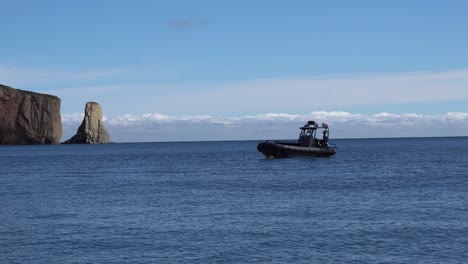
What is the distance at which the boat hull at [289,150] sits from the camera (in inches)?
3551

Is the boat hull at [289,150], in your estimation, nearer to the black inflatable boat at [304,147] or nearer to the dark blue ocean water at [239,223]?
the black inflatable boat at [304,147]

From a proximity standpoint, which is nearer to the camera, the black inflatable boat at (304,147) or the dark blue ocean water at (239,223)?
the dark blue ocean water at (239,223)

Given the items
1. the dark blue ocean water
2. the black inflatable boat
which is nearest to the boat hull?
the black inflatable boat

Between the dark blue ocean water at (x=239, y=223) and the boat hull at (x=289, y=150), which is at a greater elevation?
the boat hull at (x=289, y=150)

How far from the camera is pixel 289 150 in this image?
89875 mm

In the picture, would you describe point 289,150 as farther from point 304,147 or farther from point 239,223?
point 239,223

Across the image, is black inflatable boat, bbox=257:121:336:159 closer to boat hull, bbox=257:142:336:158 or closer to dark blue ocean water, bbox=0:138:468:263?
boat hull, bbox=257:142:336:158

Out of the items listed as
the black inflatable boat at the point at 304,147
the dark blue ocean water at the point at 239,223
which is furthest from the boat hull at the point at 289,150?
the dark blue ocean water at the point at 239,223

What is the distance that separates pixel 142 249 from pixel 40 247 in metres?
4.56

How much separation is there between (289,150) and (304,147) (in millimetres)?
2672

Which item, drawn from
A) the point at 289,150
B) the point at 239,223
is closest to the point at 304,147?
the point at 289,150

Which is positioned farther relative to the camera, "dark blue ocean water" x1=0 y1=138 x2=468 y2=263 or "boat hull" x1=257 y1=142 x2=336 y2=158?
"boat hull" x1=257 y1=142 x2=336 y2=158

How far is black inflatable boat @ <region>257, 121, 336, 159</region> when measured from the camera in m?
90.1

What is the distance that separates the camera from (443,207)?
37.3 m
